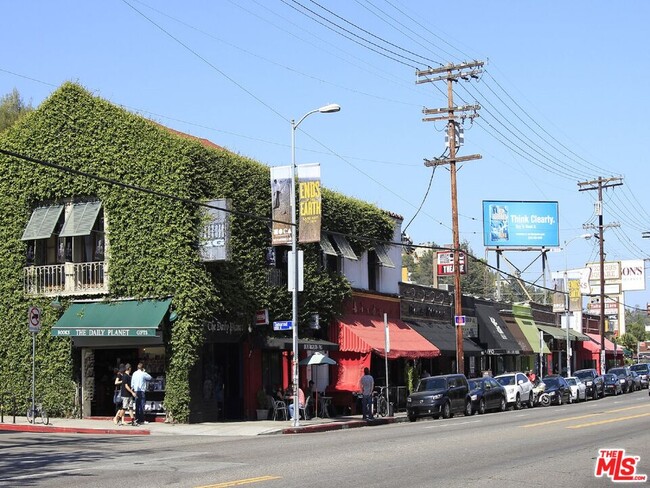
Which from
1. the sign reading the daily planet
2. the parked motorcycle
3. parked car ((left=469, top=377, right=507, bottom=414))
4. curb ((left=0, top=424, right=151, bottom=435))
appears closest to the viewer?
curb ((left=0, top=424, right=151, bottom=435))

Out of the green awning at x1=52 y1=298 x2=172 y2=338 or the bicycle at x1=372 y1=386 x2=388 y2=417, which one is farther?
the bicycle at x1=372 y1=386 x2=388 y2=417

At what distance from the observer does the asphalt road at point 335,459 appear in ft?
47.3

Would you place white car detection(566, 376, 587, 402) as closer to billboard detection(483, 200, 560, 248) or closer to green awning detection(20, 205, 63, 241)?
billboard detection(483, 200, 560, 248)

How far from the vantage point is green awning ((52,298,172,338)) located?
99.2ft

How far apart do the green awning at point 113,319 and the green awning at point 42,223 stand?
2.72 m

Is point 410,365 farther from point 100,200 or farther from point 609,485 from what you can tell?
point 609,485

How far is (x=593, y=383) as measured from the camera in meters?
52.7

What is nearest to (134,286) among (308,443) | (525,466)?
(308,443)

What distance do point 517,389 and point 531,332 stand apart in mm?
21137

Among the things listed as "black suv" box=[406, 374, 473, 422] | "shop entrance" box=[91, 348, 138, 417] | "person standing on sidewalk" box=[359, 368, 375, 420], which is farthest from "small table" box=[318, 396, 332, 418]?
"shop entrance" box=[91, 348, 138, 417]

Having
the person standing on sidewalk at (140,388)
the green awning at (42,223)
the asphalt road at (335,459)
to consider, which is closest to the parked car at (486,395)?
the asphalt road at (335,459)

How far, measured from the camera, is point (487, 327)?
177 feet

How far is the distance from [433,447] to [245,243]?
14988mm

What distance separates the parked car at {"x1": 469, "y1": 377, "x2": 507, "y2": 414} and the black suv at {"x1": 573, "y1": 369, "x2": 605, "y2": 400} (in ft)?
39.4
